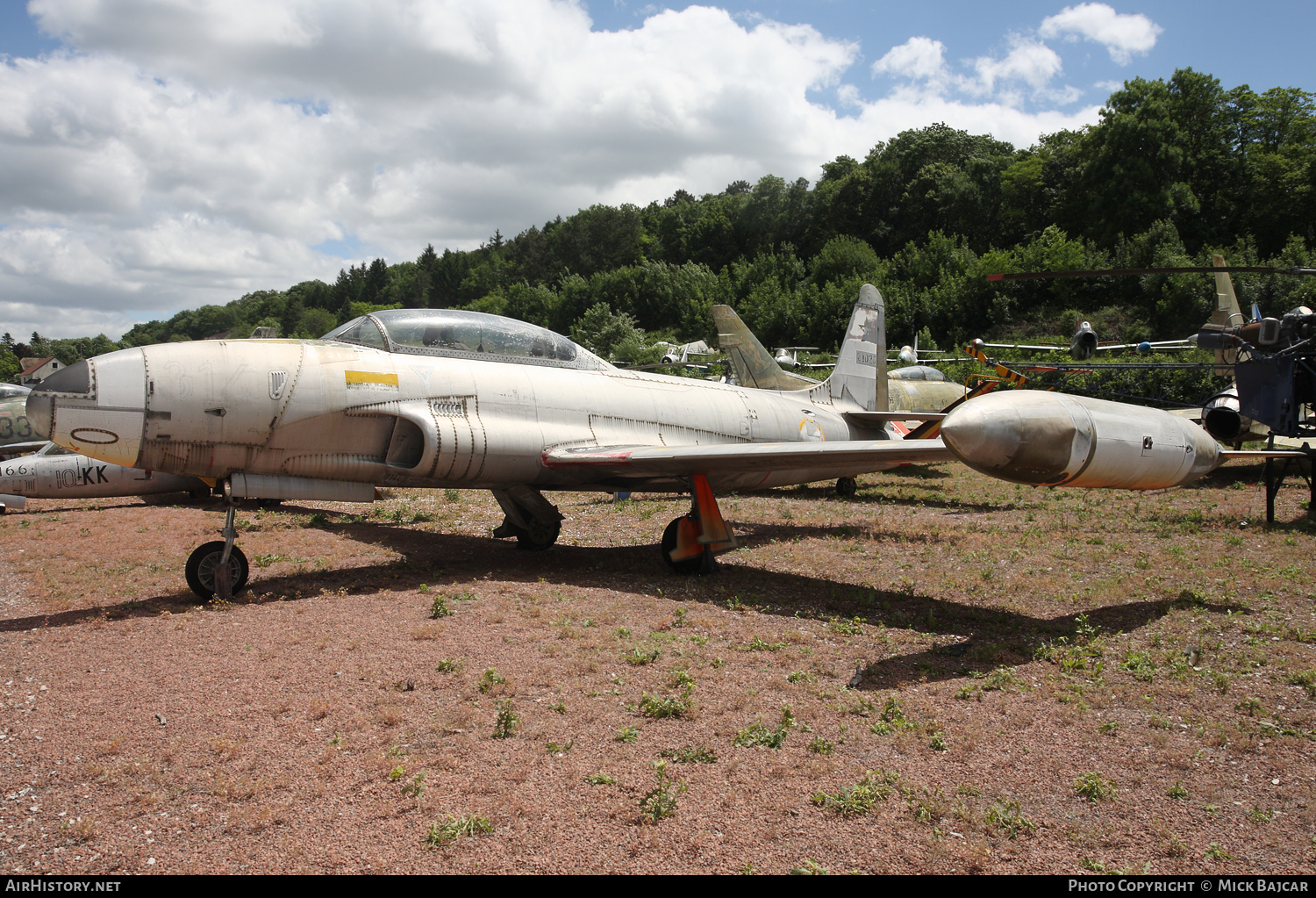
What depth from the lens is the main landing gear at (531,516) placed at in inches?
355

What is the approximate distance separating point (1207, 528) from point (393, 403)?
10.6 meters

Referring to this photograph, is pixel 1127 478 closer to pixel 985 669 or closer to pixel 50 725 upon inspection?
pixel 985 669

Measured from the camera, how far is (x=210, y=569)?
260 inches

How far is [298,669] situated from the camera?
4852mm

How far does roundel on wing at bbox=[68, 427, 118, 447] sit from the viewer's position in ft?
19.4

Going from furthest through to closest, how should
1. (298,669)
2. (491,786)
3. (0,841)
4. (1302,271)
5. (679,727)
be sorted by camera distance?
1. (1302,271)
2. (298,669)
3. (679,727)
4. (491,786)
5. (0,841)

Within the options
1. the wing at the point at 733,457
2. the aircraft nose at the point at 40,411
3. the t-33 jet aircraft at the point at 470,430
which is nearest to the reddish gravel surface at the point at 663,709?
the t-33 jet aircraft at the point at 470,430

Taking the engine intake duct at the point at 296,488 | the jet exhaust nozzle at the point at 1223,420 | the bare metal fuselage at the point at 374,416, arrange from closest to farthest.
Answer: the bare metal fuselage at the point at 374,416, the engine intake duct at the point at 296,488, the jet exhaust nozzle at the point at 1223,420

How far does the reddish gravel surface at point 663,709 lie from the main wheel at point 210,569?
0.77ft

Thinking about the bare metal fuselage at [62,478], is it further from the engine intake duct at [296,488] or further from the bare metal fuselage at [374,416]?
the bare metal fuselage at [374,416]

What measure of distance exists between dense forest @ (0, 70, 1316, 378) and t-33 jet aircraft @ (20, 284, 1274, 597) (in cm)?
2667

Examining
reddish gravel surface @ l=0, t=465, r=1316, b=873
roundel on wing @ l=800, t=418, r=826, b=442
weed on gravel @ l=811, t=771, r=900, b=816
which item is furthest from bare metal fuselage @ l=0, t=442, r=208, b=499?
weed on gravel @ l=811, t=771, r=900, b=816

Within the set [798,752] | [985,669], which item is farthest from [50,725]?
[985,669]

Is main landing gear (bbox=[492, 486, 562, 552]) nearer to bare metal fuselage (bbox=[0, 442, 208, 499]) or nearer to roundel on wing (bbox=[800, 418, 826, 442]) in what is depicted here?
roundel on wing (bbox=[800, 418, 826, 442])
